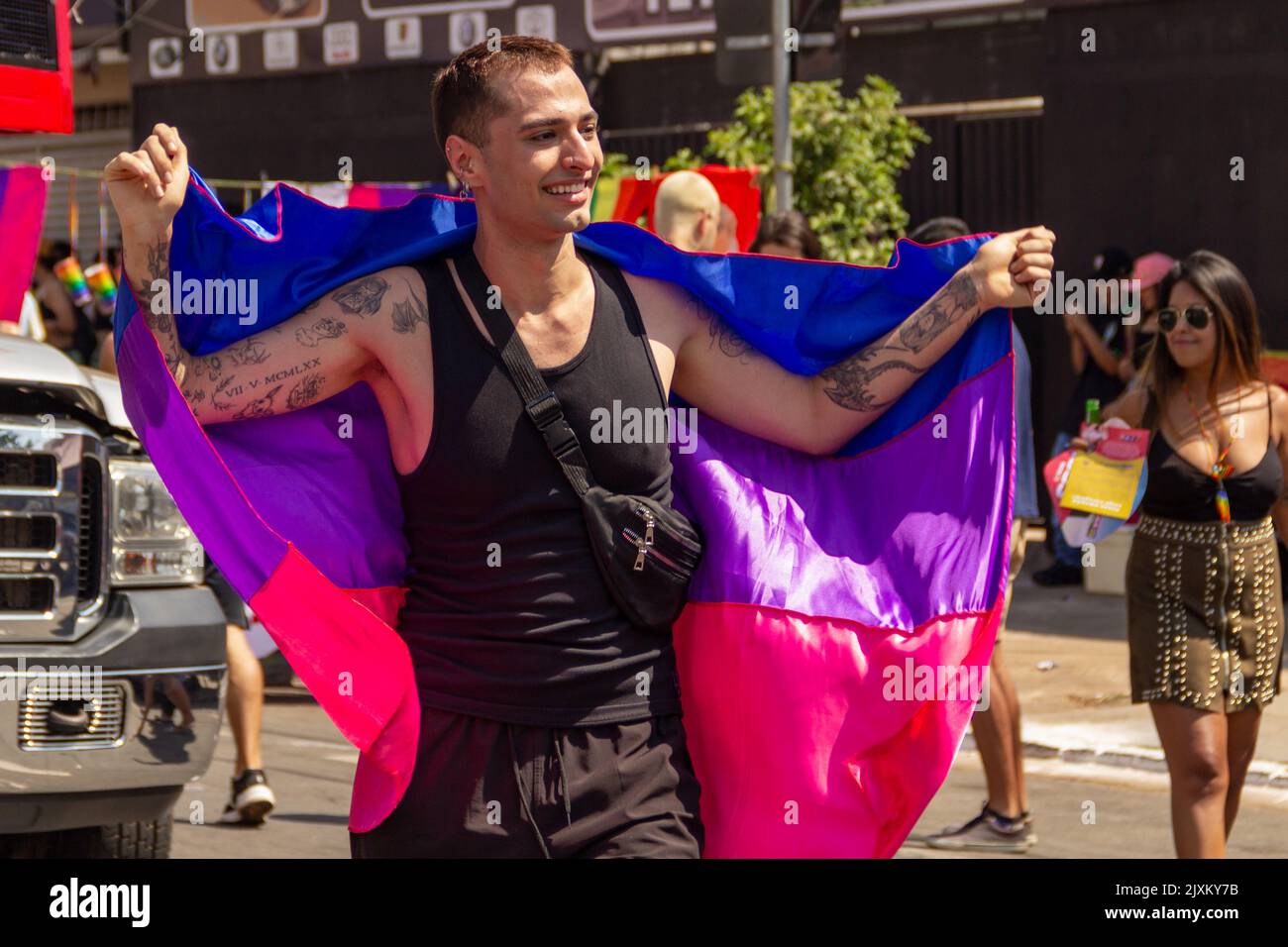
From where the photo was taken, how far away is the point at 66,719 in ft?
17.4

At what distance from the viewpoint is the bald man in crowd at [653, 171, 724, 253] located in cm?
799

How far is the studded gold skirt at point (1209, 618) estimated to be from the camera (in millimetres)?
5773

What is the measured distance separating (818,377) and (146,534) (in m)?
2.66

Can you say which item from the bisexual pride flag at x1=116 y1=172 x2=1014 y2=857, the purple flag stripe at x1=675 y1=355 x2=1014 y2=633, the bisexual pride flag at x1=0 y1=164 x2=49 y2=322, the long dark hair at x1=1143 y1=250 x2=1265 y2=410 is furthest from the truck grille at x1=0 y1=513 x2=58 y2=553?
the long dark hair at x1=1143 y1=250 x2=1265 y2=410

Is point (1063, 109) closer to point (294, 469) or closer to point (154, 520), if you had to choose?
point (154, 520)

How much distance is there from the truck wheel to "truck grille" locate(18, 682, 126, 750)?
0.66 metres

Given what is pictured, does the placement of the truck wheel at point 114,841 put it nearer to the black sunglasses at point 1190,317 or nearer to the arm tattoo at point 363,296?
the arm tattoo at point 363,296

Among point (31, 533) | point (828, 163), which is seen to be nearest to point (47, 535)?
point (31, 533)

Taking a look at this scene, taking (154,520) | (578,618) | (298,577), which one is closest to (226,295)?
(298,577)

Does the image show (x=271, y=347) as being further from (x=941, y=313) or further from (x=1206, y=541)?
(x=1206, y=541)

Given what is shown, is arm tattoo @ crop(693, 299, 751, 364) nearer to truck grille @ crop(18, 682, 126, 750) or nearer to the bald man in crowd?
truck grille @ crop(18, 682, 126, 750)

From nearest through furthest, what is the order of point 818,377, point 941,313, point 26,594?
point 941,313
point 818,377
point 26,594

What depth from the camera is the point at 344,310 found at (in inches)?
137

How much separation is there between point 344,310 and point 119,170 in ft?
1.47
